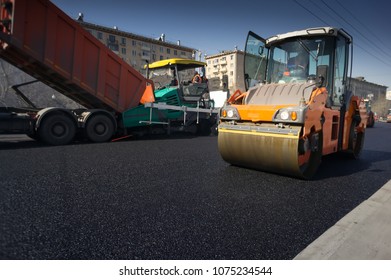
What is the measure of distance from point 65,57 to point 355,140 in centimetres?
702

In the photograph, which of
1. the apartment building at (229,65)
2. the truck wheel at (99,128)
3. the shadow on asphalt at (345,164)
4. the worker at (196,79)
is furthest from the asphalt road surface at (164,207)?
the apartment building at (229,65)

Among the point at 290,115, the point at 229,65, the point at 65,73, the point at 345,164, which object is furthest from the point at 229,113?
the point at 229,65

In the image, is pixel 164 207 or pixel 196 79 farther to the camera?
pixel 196 79

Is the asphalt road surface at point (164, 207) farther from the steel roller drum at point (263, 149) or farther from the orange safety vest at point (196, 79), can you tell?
the orange safety vest at point (196, 79)

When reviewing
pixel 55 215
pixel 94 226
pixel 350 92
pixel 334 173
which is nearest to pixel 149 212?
pixel 94 226

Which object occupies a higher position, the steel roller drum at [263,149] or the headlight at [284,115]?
the headlight at [284,115]

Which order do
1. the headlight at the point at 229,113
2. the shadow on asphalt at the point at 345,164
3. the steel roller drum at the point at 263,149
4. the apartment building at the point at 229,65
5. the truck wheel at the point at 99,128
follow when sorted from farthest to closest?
1. the apartment building at the point at 229,65
2. the truck wheel at the point at 99,128
3. the shadow on asphalt at the point at 345,164
4. the headlight at the point at 229,113
5. the steel roller drum at the point at 263,149

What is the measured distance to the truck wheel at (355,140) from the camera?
198 inches

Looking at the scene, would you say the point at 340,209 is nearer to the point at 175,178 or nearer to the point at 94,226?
the point at 175,178

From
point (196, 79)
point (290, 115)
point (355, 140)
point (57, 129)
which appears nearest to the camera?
point (290, 115)

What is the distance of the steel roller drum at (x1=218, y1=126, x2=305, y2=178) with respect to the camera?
3301 millimetres

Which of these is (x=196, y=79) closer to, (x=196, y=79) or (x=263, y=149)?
(x=196, y=79)

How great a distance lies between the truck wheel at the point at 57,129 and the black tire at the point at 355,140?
6522mm

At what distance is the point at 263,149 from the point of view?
355 centimetres
